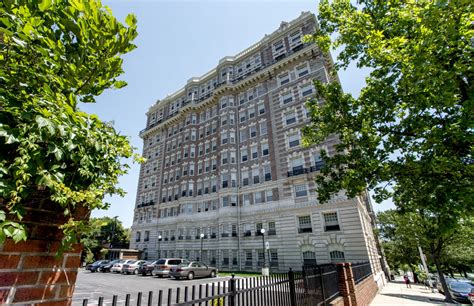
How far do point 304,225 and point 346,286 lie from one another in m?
16.4

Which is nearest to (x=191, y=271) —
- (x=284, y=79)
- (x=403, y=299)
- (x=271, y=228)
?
(x=271, y=228)

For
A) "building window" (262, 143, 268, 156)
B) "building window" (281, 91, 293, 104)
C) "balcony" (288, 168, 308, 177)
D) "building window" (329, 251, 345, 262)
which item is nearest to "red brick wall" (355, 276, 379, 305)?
"building window" (329, 251, 345, 262)

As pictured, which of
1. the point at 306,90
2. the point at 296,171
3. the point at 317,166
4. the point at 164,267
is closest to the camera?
the point at 164,267

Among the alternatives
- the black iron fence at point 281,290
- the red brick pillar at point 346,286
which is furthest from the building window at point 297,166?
the black iron fence at point 281,290

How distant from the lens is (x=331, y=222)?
2339 cm

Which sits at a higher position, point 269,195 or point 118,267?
point 269,195

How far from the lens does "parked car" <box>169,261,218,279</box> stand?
19125 millimetres

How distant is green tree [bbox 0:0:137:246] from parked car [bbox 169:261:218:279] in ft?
65.0

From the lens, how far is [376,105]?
974 cm

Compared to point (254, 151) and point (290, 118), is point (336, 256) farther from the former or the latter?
point (290, 118)

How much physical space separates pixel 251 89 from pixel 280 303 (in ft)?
112

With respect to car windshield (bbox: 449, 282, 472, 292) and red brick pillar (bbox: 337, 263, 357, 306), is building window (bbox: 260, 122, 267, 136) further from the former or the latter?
car windshield (bbox: 449, 282, 472, 292)

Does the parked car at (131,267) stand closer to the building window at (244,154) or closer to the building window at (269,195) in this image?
the building window at (269,195)

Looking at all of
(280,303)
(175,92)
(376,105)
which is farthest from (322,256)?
(175,92)
